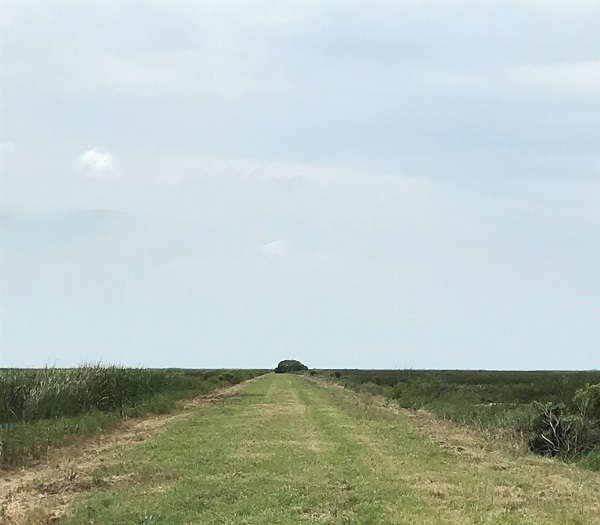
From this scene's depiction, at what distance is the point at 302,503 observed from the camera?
36.8ft

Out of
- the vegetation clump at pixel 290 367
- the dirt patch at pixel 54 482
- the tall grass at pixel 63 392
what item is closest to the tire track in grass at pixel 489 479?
the dirt patch at pixel 54 482

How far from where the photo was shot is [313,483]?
12898 millimetres

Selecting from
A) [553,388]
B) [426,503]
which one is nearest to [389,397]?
[553,388]

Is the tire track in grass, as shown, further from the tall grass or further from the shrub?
the tall grass

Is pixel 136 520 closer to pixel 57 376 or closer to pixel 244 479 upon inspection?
pixel 244 479

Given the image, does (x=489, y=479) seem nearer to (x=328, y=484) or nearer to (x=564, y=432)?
(x=328, y=484)

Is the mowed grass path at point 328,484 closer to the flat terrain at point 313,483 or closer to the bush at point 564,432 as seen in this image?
the flat terrain at point 313,483

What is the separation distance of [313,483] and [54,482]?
186 inches

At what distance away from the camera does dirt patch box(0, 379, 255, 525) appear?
1139 centimetres

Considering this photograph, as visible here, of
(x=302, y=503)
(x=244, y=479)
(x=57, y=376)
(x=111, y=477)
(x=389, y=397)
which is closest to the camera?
(x=302, y=503)

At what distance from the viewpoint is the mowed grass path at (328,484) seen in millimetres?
10641

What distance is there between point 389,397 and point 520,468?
33581mm

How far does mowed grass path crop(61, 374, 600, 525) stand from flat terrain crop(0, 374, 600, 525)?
0.02m

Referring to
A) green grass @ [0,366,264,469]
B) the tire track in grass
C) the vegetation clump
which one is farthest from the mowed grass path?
the vegetation clump
